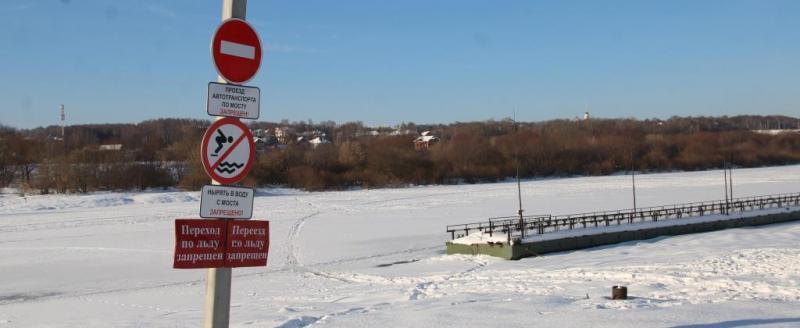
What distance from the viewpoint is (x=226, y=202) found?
5277 millimetres

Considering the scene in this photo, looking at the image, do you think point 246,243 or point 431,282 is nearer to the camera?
point 246,243

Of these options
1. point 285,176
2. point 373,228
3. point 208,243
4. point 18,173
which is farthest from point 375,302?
point 18,173

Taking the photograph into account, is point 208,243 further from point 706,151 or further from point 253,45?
point 706,151

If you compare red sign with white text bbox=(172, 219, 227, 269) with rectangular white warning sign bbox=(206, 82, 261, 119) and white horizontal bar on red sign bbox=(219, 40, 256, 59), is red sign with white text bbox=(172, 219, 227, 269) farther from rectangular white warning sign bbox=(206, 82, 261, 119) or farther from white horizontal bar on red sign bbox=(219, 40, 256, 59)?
white horizontal bar on red sign bbox=(219, 40, 256, 59)

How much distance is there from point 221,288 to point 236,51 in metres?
1.77

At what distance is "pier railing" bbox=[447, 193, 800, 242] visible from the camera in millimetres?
34375

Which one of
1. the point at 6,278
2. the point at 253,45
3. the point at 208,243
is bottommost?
the point at 6,278

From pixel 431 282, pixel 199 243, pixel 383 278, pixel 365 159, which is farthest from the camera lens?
pixel 365 159

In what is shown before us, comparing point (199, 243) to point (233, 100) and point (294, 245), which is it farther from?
point (294, 245)

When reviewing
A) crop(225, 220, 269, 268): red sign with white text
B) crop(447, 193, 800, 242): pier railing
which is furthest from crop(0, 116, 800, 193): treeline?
crop(225, 220, 269, 268): red sign with white text

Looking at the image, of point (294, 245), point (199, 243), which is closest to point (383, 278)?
point (294, 245)

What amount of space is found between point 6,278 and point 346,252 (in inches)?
534

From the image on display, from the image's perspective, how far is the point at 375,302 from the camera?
569 inches

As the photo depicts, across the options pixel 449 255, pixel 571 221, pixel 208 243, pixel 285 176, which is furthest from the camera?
pixel 285 176
